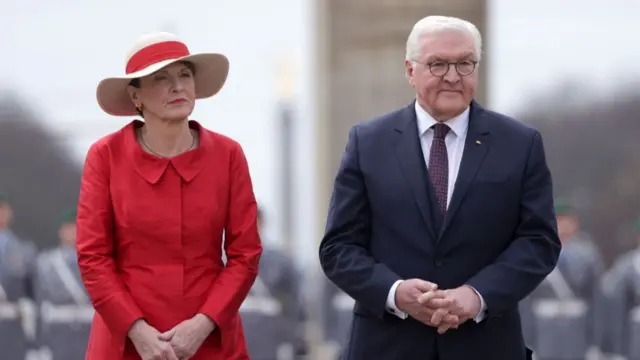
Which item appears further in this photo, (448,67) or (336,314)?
(336,314)

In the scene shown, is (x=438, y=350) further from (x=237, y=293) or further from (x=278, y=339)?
(x=278, y=339)

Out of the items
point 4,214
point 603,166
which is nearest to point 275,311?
point 4,214

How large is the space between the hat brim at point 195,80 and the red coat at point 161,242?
0.53 feet

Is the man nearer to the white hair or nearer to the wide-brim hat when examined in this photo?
the white hair

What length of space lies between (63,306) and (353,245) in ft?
27.9

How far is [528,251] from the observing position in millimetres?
5703

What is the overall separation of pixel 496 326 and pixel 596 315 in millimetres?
9938

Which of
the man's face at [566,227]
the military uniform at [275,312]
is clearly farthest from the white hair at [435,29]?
the man's face at [566,227]

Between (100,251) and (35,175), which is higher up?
(100,251)

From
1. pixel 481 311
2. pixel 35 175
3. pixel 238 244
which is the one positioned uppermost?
pixel 238 244

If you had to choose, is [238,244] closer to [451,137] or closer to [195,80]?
[195,80]

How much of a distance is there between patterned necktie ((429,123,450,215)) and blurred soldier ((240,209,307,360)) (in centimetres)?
830

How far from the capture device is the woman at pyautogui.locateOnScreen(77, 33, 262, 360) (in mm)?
5793

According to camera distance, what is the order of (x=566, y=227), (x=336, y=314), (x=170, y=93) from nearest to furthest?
1. (x=170, y=93)
2. (x=566, y=227)
3. (x=336, y=314)
